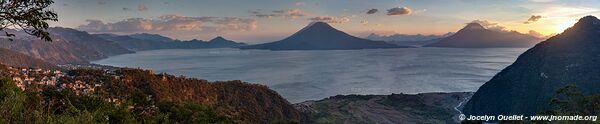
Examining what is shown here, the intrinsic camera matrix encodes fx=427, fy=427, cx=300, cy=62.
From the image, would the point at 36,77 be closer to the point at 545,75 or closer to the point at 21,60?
the point at 545,75

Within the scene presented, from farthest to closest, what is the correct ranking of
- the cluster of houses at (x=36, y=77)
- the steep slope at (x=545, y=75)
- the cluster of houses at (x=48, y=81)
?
the steep slope at (x=545, y=75) → the cluster of houses at (x=36, y=77) → the cluster of houses at (x=48, y=81)

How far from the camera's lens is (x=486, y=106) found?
8919cm

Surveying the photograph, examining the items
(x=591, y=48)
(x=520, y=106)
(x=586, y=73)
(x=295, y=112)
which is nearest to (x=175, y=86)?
(x=295, y=112)

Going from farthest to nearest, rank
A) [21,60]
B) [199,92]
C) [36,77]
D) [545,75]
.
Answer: [21,60] < [545,75] < [199,92] < [36,77]

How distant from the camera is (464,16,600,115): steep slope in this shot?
77938 mm

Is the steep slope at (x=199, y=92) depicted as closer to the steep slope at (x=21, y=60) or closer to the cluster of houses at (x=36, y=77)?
the cluster of houses at (x=36, y=77)

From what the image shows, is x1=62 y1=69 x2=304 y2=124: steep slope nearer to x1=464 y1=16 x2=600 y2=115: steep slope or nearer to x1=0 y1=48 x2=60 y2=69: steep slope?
x1=464 y1=16 x2=600 y2=115: steep slope

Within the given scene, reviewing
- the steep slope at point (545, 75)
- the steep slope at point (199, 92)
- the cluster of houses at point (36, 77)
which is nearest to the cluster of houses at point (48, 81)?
the cluster of houses at point (36, 77)

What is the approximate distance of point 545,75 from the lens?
84188 millimetres

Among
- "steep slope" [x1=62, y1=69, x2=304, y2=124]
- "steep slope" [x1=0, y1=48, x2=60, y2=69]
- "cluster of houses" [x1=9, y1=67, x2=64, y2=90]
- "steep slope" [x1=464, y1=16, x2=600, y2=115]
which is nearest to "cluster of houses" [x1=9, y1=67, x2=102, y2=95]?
"cluster of houses" [x1=9, y1=67, x2=64, y2=90]

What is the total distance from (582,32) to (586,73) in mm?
18263

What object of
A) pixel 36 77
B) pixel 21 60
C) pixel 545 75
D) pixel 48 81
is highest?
pixel 36 77

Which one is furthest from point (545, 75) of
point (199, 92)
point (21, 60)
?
point (21, 60)

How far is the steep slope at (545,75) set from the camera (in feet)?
256
